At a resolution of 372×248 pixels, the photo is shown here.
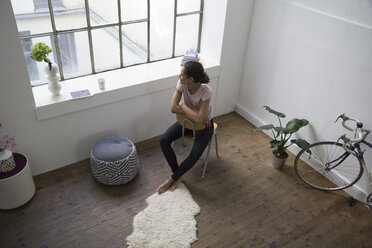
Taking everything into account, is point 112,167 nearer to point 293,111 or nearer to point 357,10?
point 293,111

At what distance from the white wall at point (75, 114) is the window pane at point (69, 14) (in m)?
0.60

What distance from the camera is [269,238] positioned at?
3.15 m

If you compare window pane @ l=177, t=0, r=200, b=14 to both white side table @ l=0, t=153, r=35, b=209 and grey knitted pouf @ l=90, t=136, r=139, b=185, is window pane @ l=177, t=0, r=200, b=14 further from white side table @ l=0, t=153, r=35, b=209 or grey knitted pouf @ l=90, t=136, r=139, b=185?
white side table @ l=0, t=153, r=35, b=209

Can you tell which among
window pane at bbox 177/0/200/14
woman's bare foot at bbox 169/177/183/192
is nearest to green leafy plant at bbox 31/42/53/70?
window pane at bbox 177/0/200/14

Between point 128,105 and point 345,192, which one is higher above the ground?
point 128,105

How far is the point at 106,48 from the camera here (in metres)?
3.79

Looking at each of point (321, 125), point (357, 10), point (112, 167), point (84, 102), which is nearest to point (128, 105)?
point (84, 102)

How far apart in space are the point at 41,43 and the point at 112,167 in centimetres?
133

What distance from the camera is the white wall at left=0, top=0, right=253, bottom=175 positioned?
9.78 ft

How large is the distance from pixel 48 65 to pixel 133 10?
1.10 metres

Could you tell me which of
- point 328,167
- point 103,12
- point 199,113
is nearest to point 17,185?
point 199,113

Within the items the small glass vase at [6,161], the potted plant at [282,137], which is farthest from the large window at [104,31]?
the potted plant at [282,137]

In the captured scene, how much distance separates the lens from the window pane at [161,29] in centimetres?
388

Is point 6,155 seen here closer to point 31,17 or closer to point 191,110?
point 31,17
